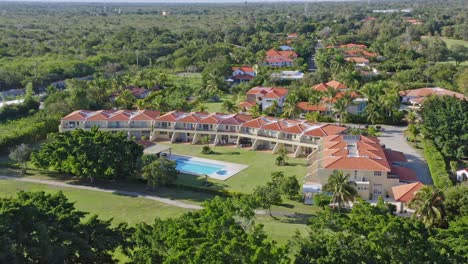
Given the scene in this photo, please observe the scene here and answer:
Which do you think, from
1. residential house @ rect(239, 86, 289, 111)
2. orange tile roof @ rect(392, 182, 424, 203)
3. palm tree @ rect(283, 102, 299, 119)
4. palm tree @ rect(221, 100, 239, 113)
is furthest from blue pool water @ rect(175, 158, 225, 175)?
residential house @ rect(239, 86, 289, 111)

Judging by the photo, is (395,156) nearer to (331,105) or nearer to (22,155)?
(331,105)

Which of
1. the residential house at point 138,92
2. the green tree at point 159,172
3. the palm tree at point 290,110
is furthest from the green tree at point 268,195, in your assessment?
the residential house at point 138,92

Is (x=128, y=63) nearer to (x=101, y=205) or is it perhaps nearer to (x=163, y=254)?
(x=101, y=205)

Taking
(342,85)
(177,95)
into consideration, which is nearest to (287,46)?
(342,85)

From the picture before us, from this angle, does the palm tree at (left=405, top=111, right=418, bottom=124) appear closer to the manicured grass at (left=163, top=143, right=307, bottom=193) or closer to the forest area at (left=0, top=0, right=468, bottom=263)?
the forest area at (left=0, top=0, right=468, bottom=263)

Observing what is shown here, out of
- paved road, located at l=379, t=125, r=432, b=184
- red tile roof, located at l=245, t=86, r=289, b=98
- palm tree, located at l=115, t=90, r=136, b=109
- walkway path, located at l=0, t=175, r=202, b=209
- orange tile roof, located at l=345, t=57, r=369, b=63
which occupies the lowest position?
walkway path, located at l=0, t=175, r=202, b=209

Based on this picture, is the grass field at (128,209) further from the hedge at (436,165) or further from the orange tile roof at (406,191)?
the hedge at (436,165)

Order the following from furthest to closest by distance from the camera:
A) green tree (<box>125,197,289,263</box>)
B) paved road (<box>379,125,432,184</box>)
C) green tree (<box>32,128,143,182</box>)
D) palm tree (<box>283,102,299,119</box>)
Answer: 1. palm tree (<box>283,102,299,119</box>)
2. paved road (<box>379,125,432,184</box>)
3. green tree (<box>32,128,143,182</box>)
4. green tree (<box>125,197,289,263</box>)
